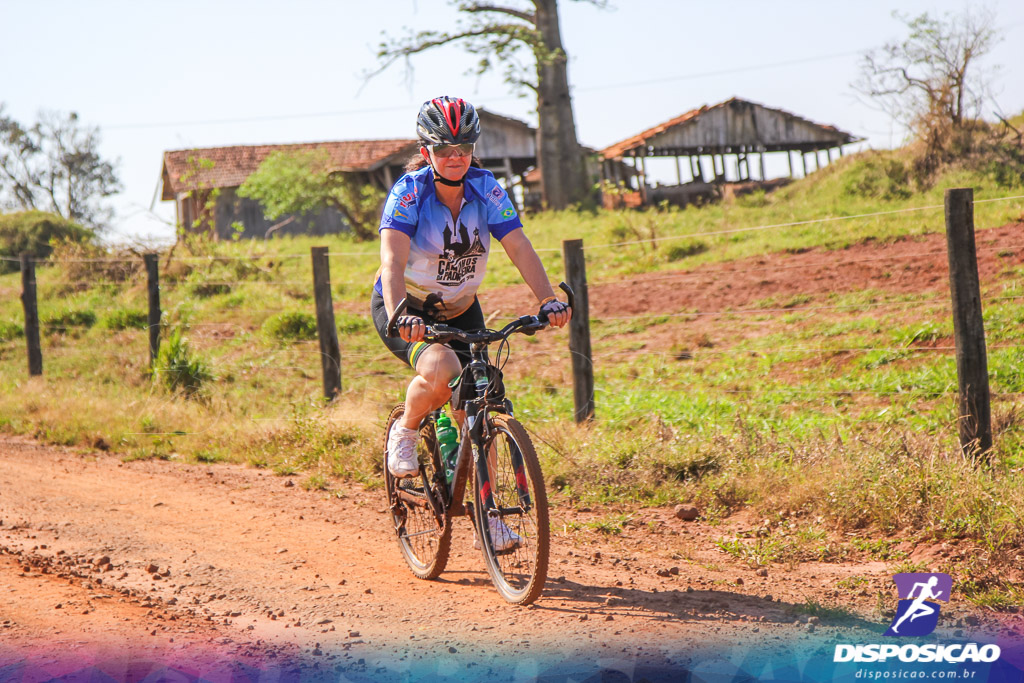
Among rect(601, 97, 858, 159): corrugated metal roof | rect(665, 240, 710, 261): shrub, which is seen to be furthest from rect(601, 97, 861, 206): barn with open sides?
rect(665, 240, 710, 261): shrub

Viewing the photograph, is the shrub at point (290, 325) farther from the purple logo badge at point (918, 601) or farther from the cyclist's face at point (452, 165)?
the purple logo badge at point (918, 601)

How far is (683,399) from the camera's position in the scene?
8.30 meters

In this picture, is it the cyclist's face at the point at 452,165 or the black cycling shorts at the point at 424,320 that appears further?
the black cycling shorts at the point at 424,320

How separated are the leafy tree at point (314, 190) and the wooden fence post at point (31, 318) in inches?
681

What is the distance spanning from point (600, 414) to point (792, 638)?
455cm

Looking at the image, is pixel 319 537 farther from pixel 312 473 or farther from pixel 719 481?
pixel 719 481

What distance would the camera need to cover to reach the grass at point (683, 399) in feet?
16.3

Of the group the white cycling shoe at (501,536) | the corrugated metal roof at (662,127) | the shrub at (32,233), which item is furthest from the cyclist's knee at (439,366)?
the corrugated metal roof at (662,127)

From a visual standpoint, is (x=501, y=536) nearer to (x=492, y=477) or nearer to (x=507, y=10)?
(x=492, y=477)

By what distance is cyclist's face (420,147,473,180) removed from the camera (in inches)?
160

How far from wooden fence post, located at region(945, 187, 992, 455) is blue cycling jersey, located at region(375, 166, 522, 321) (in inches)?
112

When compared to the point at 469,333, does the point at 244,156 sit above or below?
above

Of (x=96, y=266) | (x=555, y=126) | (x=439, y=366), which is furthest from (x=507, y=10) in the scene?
(x=439, y=366)

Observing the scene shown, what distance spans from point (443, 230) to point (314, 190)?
28013 millimetres
